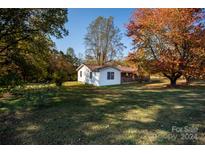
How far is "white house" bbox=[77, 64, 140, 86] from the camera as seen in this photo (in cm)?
1969

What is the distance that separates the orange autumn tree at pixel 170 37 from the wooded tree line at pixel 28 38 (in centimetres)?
551

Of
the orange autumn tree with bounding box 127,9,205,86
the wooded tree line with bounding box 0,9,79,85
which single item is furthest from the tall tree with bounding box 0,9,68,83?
the orange autumn tree with bounding box 127,9,205,86

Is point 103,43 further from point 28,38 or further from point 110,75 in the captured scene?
point 28,38

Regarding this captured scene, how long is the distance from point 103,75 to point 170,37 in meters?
8.10

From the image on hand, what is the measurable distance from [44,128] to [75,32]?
5762 mm

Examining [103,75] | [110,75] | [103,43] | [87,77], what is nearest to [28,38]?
[103,43]

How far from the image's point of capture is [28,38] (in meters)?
8.93

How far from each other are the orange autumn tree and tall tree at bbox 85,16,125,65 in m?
1.65

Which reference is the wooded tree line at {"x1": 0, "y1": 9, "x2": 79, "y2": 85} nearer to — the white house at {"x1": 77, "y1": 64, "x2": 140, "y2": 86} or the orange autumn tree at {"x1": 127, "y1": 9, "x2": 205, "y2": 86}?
the orange autumn tree at {"x1": 127, "y1": 9, "x2": 205, "y2": 86}

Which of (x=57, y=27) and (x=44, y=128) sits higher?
(x=57, y=27)

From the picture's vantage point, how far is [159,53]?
14.0 m
